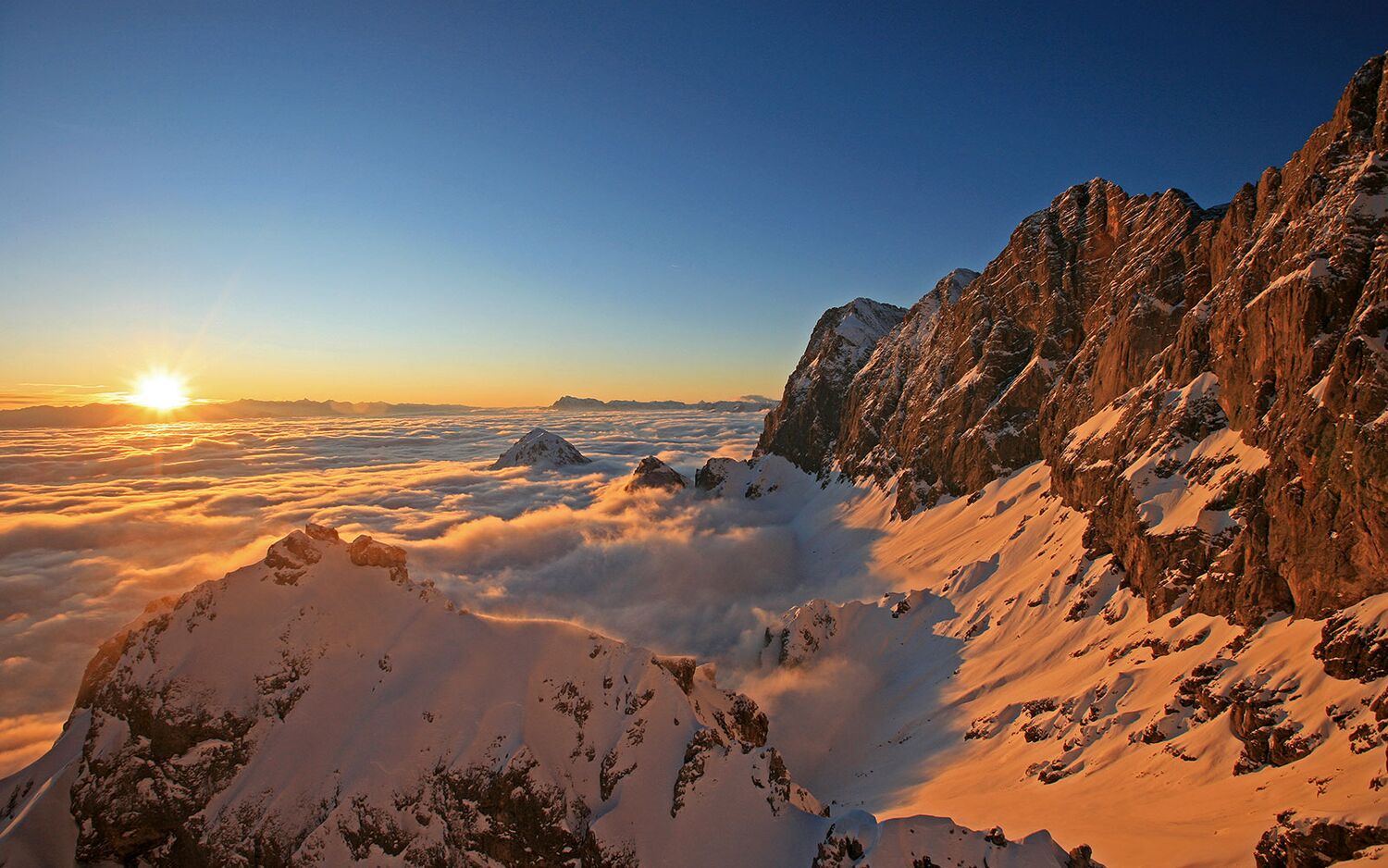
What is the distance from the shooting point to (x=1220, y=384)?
57688 mm

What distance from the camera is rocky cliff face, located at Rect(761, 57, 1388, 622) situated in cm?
3788

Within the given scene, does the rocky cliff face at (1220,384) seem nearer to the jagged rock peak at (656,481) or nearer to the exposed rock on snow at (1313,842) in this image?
the exposed rock on snow at (1313,842)

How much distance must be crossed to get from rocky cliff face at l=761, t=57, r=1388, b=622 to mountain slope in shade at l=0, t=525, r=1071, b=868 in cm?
3868

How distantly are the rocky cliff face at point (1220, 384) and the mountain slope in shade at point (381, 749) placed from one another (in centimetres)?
3868

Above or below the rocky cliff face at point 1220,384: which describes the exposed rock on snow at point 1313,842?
below

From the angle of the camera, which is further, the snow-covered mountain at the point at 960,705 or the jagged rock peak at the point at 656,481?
the jagged rock peak at the point at 656,481

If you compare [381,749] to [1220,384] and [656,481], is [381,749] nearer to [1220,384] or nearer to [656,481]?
[1220,384]

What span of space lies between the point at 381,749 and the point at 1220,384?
82966 millimetres

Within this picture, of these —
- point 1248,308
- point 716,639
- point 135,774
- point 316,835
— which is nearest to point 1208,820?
point 1248,308

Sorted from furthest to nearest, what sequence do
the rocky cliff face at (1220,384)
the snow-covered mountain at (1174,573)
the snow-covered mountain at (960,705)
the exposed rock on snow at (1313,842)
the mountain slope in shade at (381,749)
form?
1. the rocky cliff face at (1220,384)
2. the mountain slope in shade at (381,749)
3. the snow-covered mountain at (1174,573)
4. the snow-covered mountain at (960,705)
5. the exposed rock on snow at (1313,842)

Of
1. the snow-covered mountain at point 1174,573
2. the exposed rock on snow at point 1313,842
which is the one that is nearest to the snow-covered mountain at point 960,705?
the exposed rock on snow at point 1313,842

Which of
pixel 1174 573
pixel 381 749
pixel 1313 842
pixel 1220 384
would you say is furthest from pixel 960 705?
pixel 381 749

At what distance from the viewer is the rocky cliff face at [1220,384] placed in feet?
124

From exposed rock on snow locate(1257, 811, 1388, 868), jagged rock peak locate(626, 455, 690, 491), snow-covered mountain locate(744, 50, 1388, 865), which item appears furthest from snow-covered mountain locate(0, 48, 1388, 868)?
jagged rock peak locate(626, 455, 690, 491)
